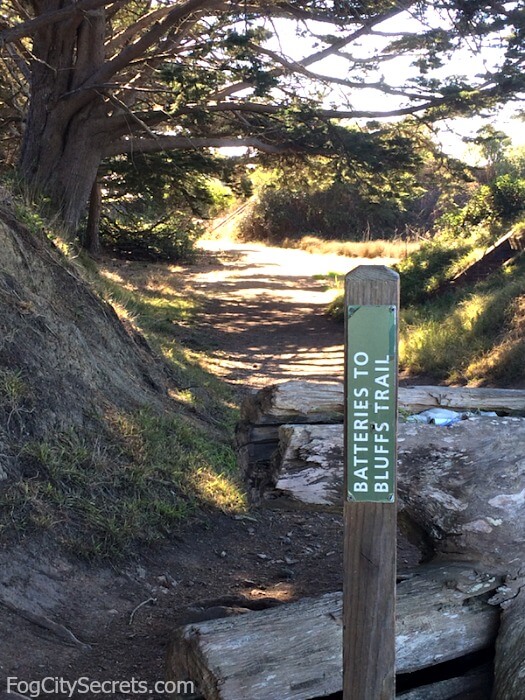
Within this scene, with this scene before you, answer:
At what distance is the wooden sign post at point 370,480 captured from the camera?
2.52m

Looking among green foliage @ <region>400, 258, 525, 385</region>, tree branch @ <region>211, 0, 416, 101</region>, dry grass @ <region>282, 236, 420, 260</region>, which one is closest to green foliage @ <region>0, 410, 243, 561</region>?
green foliage @ <region>400, 258, 525, 385</region>

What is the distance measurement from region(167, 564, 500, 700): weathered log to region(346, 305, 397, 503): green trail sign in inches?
40.0

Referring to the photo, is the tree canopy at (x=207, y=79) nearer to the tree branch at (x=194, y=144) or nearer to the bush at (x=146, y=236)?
the tree branch at (x=194, y=144)

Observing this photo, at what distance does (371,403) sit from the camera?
2.53m

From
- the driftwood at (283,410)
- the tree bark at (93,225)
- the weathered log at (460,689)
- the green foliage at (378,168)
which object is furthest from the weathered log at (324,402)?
the tree bark at (93,225)

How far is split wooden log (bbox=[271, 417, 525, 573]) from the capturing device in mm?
3867

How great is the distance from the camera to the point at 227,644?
3.22 metres

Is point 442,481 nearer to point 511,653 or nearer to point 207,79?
point 511,653

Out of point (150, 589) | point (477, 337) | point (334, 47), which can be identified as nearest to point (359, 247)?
point (334, 47)

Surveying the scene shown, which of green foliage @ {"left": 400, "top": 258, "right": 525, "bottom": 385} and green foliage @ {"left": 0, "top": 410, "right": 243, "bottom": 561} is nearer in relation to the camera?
green foliage @ {"left": 0, "top": 410, "right": 243, "bottom": 561}

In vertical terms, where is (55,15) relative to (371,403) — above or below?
above

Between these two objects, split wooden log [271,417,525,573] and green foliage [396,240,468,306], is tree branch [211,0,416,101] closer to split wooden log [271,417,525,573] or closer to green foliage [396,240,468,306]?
green foliage [396,240,468,306]

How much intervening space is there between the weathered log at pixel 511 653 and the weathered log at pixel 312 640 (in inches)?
4.2

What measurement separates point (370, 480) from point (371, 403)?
0.78ft
